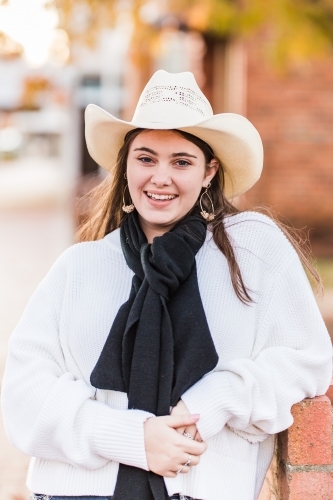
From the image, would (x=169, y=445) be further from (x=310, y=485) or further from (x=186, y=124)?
(x=186, y=124)

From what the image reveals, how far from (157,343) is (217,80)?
11.6 m

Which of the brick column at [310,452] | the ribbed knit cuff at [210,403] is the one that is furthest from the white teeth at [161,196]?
the brick column at [310,452]

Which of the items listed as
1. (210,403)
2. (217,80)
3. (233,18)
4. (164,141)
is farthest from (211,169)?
(217,80)

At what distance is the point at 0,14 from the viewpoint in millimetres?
5363

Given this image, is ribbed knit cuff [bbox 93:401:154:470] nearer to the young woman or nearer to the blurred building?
the young woman

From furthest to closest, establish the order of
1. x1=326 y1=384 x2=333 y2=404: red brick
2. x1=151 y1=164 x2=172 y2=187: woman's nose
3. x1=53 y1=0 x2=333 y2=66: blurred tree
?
1. x1=53 y1=0 x2=333 y2=66: blurred tree
2. x1=326 y1=384 x2=333 y2=404: red brick
3. x1=151 y1=164 x2=172 y2=187: woman's nose

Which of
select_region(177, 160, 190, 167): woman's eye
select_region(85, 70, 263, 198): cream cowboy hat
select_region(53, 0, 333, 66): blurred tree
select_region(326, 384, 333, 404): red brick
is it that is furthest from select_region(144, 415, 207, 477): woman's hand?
select_region(53, 0, 333, 66): blurred tree

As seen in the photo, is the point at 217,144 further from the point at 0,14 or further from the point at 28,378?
the point at 0,14

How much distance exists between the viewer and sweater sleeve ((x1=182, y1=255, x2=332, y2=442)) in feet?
7.56

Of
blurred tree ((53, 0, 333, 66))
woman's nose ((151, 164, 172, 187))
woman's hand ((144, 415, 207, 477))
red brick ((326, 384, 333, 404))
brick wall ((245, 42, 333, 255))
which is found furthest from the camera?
brick wall ((245, 42, 333, 255))

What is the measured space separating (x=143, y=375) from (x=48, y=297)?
16.7 inches

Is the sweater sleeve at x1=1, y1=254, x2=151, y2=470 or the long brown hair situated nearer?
the sweater sleeve at x1=1, y1=254, x2=151, y2=470

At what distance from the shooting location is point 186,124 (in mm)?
2479

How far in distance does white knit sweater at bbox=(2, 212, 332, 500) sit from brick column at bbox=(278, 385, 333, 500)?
2.7 inches
